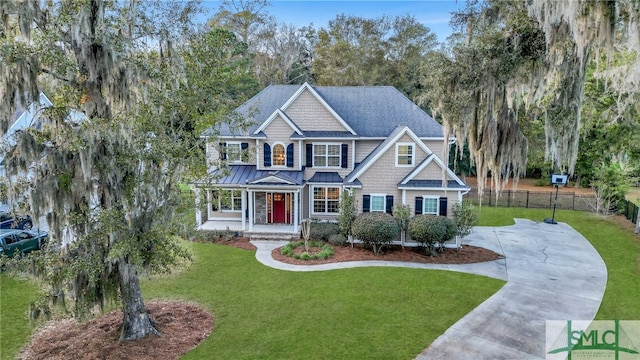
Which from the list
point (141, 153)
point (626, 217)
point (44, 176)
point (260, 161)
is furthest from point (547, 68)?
point (626, 217)

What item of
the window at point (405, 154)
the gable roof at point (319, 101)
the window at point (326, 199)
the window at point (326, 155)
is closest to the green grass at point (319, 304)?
the window at point (326, 199)

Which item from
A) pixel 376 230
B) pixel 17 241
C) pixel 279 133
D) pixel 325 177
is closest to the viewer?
pixel 17 241

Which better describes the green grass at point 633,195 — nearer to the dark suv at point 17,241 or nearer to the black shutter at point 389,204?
the black shutter at point 389,204

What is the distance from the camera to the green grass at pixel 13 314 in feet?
26.8

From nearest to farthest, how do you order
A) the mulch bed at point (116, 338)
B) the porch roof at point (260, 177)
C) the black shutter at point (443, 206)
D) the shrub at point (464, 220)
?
1. the mulch bed at point (116, 338)
2. the shrub at point (464, 220)
3. the black shutter at point (443, 206)
4. the porch roof at point (260, 177)

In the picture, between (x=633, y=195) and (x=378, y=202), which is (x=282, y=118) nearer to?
(x=378, y=202)

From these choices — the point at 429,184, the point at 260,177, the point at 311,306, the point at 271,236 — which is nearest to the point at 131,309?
the point at 311,306

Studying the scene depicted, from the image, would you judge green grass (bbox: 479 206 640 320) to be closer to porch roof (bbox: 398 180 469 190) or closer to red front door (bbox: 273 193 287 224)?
porch roof (bbox: 398 180 469 190)

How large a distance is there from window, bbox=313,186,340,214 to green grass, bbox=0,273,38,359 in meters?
11.1

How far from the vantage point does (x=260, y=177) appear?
17.2 meters

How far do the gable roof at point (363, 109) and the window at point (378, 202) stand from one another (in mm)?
3514

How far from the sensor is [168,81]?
25.2ft

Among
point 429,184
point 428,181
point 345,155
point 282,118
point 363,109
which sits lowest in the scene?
point 429,184

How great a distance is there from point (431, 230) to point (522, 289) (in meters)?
3.67
